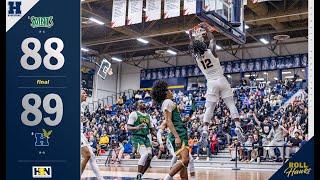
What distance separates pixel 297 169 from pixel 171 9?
4569 mm

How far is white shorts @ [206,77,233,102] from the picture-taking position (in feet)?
20.1

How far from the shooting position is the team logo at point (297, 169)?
3479mm

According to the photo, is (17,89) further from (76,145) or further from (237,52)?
(237,52)

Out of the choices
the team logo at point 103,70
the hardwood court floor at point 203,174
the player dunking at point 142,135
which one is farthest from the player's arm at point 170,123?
the team logo at point 103,70

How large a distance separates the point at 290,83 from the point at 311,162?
5331 mm

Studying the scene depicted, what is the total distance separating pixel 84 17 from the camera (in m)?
13.6

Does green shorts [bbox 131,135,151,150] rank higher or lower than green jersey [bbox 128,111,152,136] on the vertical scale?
lower

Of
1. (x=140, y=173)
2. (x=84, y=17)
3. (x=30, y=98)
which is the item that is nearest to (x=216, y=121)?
(x=140, y=173)

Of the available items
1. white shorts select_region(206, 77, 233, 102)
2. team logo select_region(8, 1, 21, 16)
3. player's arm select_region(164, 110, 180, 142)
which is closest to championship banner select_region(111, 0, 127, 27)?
white shorts select_region(206, 77, 233, 102)

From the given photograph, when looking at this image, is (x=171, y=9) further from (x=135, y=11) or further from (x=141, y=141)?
(x=141, y=141)

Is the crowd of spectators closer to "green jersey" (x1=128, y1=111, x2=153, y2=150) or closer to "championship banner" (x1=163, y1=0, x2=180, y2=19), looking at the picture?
"green jersey" (x1=128, y1=111, x2=153, y2=150)

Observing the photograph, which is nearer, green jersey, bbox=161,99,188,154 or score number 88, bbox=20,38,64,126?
score number 88, bbox=20,38,64,126

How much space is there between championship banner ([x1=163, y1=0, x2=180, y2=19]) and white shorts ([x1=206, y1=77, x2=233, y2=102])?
1.82m

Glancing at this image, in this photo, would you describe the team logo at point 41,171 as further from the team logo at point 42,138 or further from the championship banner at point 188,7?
the championship banner at point 188,7
